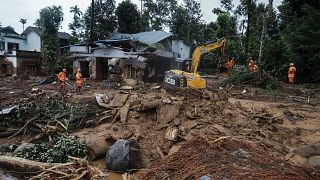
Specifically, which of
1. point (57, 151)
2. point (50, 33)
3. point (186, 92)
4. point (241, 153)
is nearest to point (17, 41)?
point (50, 33)

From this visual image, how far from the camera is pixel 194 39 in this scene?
4731 centimetres

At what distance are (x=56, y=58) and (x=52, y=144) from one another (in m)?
23.3

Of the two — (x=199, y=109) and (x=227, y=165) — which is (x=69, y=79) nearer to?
(x=199, y=109)

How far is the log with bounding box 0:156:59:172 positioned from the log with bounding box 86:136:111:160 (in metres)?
1.05

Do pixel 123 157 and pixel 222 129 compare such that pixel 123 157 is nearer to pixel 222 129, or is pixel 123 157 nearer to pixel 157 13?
Answer: pixel 222 129

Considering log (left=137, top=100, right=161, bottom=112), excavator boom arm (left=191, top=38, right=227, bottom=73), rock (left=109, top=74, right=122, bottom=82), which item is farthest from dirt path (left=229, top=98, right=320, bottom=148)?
rock (left=109, top=74, right=122, bottom=82)

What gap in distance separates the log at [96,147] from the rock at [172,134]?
1609mm

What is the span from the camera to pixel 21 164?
789 cm

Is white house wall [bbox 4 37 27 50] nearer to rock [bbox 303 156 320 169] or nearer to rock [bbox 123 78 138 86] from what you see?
rock [bbox 123 78 138 86]

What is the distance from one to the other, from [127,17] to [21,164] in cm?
3367

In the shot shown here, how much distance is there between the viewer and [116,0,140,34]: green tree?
38.8 metres

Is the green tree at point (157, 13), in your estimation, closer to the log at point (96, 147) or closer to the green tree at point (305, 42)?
the green tree at point (305, 42)

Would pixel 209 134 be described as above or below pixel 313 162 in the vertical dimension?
above

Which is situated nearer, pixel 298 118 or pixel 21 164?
pixel 21 164
